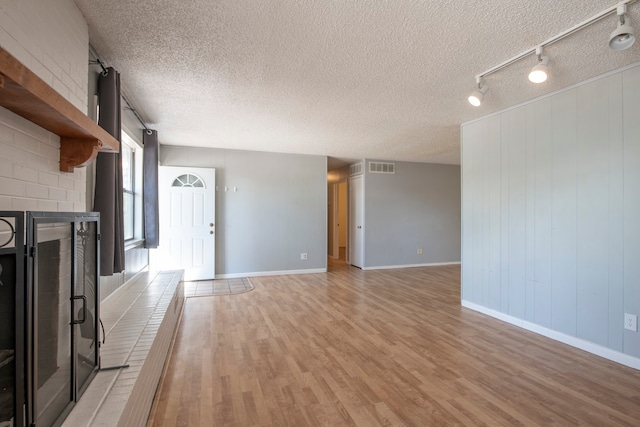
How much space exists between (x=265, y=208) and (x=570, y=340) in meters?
4.76

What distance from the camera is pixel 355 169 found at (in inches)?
281

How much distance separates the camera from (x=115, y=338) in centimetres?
197

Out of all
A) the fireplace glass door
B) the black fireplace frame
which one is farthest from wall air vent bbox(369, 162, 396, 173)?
the black fireplace frame

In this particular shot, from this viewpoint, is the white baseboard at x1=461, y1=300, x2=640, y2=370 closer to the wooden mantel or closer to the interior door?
the interior door

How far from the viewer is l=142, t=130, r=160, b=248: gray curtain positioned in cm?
425

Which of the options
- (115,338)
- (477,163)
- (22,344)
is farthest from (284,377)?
(477,163)

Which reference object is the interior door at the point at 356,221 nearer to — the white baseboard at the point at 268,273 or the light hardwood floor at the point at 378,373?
the white baseboard at the point at 268,273

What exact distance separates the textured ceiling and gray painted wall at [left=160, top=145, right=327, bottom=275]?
1762 millimetres

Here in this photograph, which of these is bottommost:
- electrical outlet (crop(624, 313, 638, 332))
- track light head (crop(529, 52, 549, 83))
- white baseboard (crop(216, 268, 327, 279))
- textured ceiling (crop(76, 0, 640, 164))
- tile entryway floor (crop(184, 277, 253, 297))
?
tile entryway floor (crop(184, 277, 253, 297))

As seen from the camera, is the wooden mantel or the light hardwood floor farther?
the light hardwood floor

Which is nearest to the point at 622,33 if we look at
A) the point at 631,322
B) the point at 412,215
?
the point at 631,322

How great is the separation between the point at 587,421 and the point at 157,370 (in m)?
2.67

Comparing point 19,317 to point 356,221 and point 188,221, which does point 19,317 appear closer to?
point 188,221

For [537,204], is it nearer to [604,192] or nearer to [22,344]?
[604,192]
